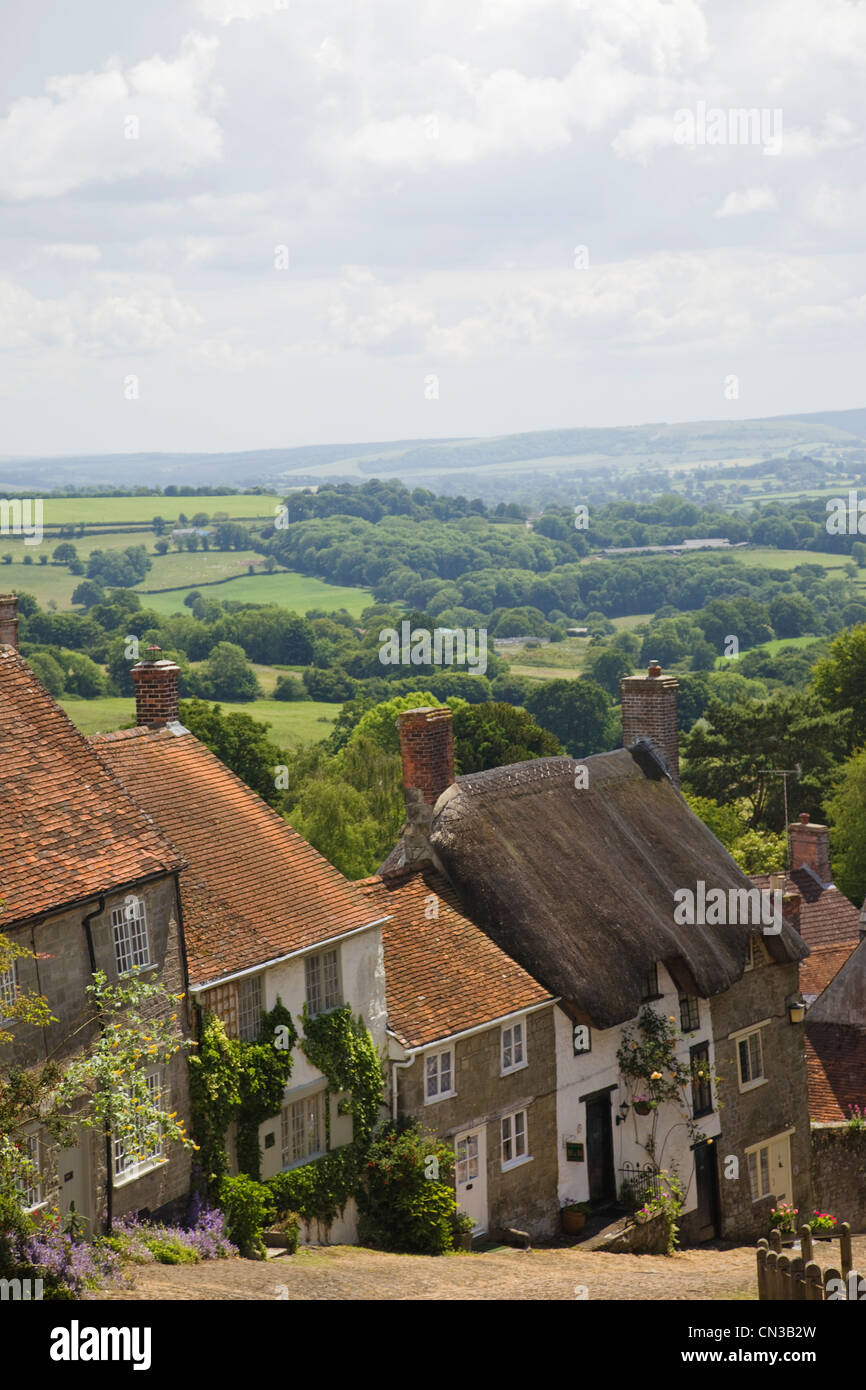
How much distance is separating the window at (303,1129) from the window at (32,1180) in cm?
514

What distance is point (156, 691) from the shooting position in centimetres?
2625

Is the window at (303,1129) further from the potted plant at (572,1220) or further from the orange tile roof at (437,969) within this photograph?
the potted plant at (572,1220)

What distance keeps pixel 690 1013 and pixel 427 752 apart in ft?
24.6

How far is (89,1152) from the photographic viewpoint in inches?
762

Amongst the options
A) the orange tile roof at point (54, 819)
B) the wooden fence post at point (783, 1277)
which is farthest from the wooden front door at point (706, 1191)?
the orange tile roof at point (54, 819)

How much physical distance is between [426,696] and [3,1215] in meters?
80.8

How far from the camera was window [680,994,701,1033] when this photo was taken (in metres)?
29.8

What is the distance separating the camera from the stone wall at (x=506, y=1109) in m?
24.7

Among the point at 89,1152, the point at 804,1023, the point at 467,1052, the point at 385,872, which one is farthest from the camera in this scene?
the point at 804,1023

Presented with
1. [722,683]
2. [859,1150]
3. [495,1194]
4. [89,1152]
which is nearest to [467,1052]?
[495,1194]

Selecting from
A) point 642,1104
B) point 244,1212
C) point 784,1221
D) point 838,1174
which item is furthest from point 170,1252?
point 838,1174

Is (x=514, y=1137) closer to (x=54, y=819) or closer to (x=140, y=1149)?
(x=140, y=1149)

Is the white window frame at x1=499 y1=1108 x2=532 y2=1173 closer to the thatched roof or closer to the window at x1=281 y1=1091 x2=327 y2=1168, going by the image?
the thatched roof
